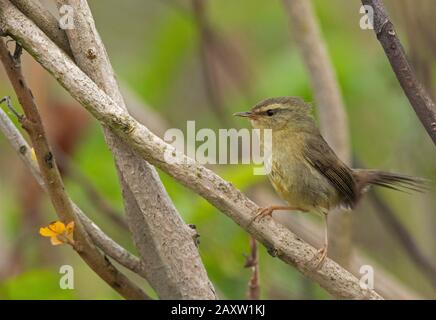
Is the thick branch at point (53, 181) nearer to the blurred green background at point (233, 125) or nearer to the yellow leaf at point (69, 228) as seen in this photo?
the yellow leaf at point (69, 228)

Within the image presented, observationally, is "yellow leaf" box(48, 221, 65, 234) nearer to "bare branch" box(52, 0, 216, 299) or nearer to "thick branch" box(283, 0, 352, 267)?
"bare branch" box(52, 0, 216, 299)

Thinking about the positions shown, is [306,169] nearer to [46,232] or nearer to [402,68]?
[402,68]

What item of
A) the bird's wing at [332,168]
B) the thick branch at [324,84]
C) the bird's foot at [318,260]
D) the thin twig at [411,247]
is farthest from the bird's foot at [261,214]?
the thin twig at [411,247]

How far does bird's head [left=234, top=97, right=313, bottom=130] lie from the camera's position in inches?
151

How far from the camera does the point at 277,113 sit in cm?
386

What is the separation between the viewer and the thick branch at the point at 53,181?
2561 mm

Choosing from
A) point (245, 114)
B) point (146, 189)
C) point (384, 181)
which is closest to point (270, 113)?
point (245, 114)

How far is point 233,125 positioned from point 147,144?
2683 mm

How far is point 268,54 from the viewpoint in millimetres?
6707

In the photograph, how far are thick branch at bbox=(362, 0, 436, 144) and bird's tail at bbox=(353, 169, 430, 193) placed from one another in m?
1.19

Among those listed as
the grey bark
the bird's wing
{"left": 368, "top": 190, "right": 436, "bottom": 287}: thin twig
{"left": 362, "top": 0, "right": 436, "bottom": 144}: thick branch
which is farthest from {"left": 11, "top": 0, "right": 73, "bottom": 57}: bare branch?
{"left": 368, "top": 190, "right": 436, "bottom": 287}: thin twig

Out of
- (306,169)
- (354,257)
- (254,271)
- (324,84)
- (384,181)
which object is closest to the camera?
(254,271)
